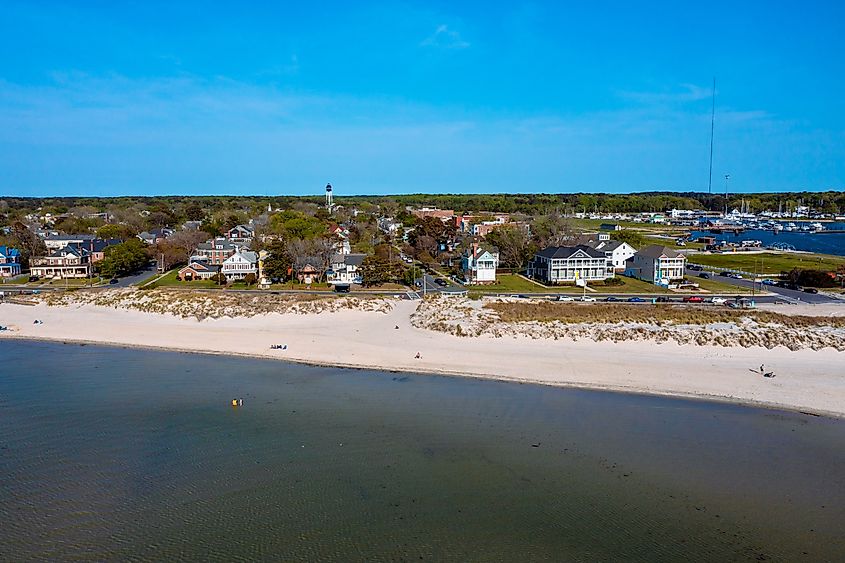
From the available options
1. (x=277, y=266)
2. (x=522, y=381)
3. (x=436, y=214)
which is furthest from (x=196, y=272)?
(x=436, y=214)

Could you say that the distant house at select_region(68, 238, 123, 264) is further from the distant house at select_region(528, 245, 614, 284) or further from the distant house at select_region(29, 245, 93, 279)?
the distant house at select_region(528, 245, 614, 284)

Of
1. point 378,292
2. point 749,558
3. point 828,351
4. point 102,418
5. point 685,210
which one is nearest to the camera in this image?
point 749,558

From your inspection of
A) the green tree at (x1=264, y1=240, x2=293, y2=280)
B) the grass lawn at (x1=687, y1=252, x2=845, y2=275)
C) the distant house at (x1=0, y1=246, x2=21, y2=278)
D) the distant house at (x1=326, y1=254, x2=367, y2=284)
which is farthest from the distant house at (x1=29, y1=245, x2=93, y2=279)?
the grass lawn at (x1=687, y1=252, x2=845, y2=275)

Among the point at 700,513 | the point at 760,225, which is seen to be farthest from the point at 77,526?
the point at 760,225

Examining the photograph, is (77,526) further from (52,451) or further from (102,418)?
(102,418)

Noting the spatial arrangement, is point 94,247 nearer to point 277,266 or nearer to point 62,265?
point 62,265

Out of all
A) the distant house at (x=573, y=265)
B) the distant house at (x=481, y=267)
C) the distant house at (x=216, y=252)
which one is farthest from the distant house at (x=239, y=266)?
the distant house at (x=573, y=265)
